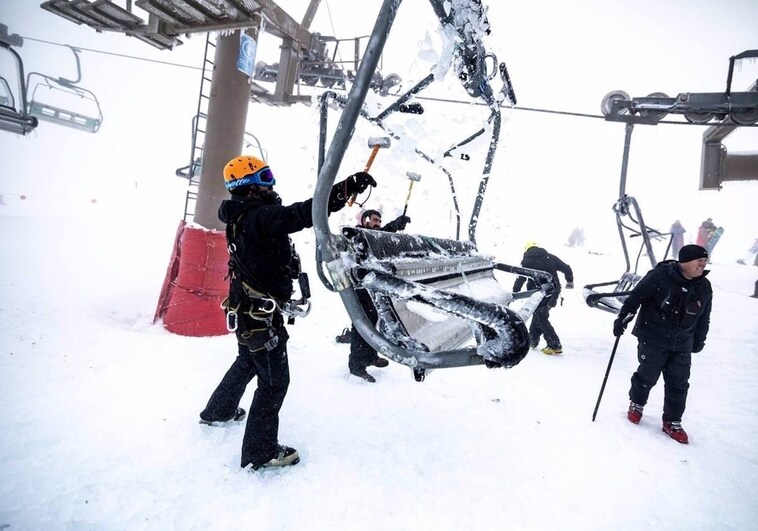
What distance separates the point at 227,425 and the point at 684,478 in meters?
3.66

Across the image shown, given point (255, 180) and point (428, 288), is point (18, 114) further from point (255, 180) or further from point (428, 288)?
point (428, 288)

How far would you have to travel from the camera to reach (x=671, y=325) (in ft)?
11.2

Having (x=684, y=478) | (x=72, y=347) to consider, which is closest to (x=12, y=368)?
(x=72, y=347)

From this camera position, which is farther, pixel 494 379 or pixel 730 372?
pixel 730 372

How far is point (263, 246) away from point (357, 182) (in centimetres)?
81

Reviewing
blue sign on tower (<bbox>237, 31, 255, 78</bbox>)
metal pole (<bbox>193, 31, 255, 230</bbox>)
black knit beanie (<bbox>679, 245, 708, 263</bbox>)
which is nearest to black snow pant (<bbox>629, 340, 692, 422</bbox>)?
black knit beanie (<bbox>679, 245, 708, 263</bbox>)

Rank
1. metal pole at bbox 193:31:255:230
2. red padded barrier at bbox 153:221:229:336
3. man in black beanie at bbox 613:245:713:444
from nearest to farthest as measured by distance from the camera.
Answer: man in black beanie at bbox 613:245:713:444
red padded barrier at bbox 153:221:229:336
metal pole at bbox 193:31:255:230

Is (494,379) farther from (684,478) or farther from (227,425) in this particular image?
(227,425)

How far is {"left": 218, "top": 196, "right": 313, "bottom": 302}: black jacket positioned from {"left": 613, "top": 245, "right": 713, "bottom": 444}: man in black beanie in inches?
134

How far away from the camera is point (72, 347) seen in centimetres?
370

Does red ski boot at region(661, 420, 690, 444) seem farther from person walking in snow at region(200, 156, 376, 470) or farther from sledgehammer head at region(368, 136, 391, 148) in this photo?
sledgehammer head at region(368, 136, 391, 148)

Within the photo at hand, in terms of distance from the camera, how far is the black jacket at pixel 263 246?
77.8 inches

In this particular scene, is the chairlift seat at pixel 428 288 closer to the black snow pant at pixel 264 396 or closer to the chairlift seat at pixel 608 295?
the black snow pant at pixel 264 396

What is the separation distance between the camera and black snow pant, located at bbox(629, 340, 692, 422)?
3.36m
